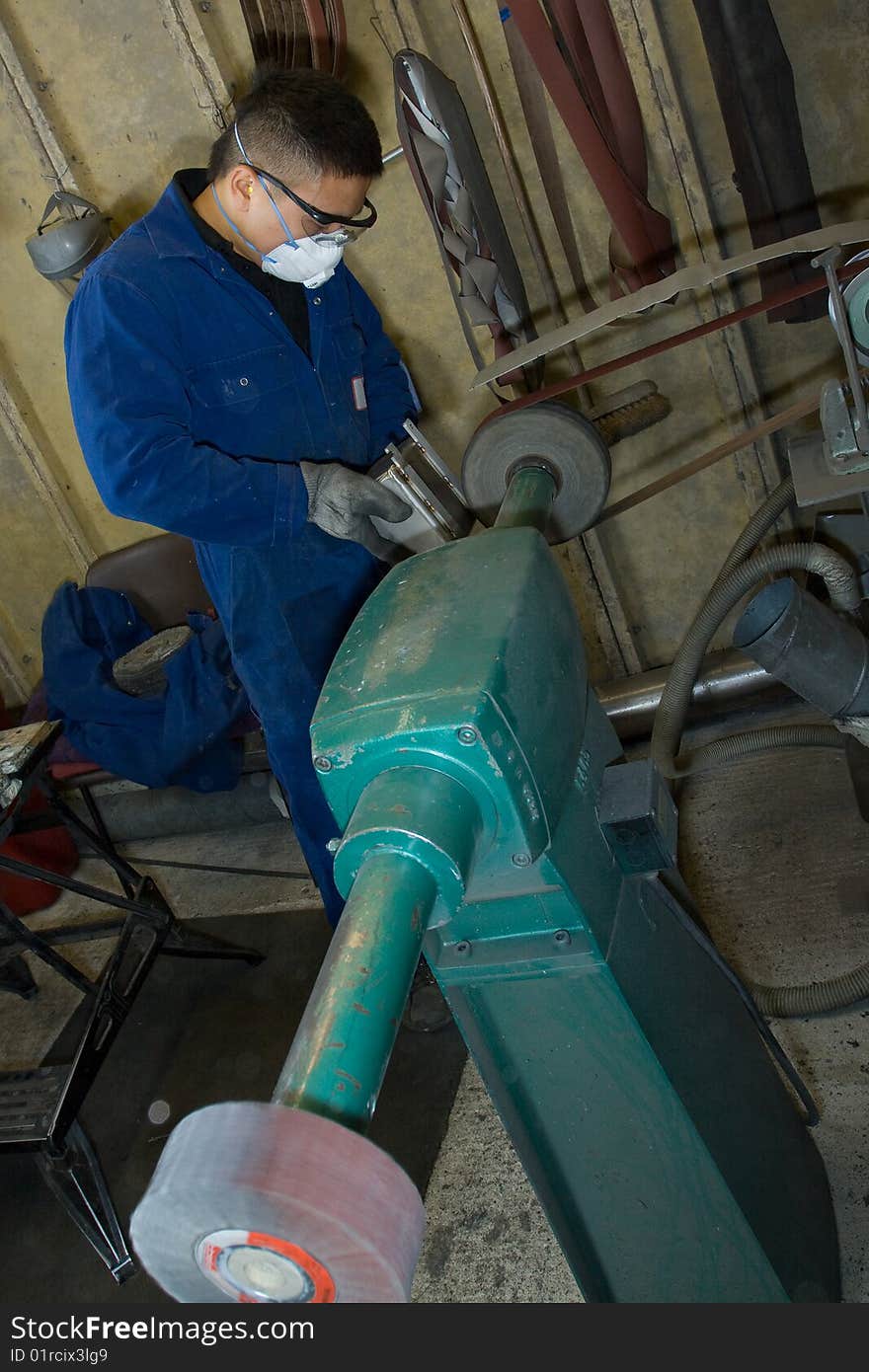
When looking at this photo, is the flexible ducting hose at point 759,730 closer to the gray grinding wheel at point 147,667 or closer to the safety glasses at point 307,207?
the safety glasses at point 307,207

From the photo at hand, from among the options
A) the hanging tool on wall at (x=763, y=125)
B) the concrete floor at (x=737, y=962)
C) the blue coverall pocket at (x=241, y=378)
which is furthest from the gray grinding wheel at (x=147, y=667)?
the hanging tool on wall at (x=763, y=125)

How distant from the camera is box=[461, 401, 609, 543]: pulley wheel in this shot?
1566 mm

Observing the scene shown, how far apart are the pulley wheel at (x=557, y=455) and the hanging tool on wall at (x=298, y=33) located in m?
1.23

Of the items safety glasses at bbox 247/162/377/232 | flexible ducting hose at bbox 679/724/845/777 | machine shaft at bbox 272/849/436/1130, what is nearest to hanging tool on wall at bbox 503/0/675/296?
safety glasses at bbox 247/162/377/232

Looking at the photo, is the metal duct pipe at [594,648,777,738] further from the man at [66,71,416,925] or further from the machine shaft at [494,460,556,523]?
the machine shaft at [494,460,556,523]

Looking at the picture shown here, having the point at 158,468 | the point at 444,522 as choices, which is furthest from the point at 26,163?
the point at 444,522

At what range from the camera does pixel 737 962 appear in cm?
211

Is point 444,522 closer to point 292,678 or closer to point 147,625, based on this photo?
point 292,678

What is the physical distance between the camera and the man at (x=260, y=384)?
67.2 inches

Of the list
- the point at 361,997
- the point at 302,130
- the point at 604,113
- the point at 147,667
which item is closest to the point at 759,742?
the point at 604,113

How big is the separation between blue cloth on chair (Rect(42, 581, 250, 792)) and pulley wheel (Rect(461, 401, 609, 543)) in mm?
1433

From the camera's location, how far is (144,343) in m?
1.73

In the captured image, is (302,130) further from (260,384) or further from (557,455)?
(557,455)

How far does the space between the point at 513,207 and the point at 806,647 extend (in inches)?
64.2
